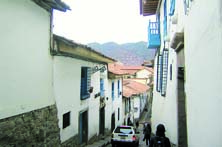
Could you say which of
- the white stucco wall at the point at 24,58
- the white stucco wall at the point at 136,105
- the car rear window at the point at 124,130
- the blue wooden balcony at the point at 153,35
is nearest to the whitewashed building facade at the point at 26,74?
the white stucco wall at the point at 24,58

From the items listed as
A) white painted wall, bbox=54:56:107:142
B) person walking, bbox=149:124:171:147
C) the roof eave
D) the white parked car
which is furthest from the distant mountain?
person walking, bbox=149:124:171:147

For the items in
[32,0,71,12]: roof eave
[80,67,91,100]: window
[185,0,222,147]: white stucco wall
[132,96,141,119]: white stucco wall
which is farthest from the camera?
[132,96,141,119]: white stucco wall

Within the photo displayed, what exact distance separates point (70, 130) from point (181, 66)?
5233mm

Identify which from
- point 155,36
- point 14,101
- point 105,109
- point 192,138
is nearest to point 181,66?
point 192,138

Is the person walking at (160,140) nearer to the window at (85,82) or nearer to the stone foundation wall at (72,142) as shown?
the stone foundation wall at (72,142)

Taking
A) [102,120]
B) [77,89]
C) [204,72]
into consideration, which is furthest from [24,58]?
[102,120]

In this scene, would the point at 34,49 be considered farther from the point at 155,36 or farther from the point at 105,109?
the point at 105,109

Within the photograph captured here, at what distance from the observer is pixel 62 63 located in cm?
1163

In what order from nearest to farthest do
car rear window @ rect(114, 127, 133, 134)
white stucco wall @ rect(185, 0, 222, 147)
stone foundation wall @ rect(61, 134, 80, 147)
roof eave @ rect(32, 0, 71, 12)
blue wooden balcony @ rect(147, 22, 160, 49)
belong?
white stucco wall @ rect(185, 0, 222, 147), roof eave @ rect(32, 0, 71, 12), stone foundation wall @ rect(61, 134, 80, 147), car rear window @ rect(114, 127, 133, 134), blue wooden balcony @ rect(147, 22, 160, 49)

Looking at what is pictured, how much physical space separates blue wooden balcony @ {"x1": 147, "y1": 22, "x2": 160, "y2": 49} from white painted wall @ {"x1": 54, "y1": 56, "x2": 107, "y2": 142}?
3.67 meters

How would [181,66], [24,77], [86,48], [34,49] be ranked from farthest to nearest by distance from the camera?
[86,48]
[181,66]
[34,49]
[24,77]

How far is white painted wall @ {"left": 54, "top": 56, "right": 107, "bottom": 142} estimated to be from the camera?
1125cm

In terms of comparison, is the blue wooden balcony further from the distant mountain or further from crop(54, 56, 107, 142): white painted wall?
the distant mountain

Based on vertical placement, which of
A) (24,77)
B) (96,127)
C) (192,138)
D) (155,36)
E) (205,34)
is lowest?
(96,127)
